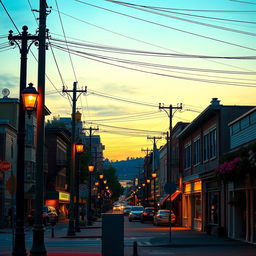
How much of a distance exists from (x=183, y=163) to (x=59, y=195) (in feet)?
87.9

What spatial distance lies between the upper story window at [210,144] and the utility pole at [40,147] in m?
21.8

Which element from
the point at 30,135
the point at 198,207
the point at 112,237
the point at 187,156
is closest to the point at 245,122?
the point at 112,237

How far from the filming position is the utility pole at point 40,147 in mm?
17156

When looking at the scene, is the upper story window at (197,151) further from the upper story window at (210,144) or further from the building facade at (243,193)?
the building facade at (243,193)

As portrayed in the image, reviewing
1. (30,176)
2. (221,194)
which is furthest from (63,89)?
(30,176)

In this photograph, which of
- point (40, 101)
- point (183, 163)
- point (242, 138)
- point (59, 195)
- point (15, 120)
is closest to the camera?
point (40, 101)

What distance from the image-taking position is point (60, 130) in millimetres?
80438

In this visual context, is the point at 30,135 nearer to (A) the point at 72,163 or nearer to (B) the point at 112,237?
(A) the point at 72,163

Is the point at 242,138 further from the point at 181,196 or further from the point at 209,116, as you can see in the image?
the point at 181,196

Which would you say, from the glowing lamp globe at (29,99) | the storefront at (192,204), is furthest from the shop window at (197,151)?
the glowing lamp globe at (29,99)

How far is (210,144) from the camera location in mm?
40219

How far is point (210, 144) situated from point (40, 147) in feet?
78.6

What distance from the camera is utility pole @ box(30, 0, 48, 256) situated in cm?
1716

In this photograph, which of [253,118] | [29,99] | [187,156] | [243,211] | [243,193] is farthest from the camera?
[187,156]
